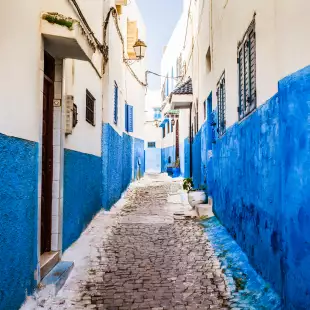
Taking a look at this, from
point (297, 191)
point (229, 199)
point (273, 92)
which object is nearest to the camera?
point (297, 191)

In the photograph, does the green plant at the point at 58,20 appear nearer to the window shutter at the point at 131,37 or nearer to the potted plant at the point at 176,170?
the window shutter at the point at 131,37

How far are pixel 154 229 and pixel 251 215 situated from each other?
322 centimetres

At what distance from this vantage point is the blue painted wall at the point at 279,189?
2996 millimetres

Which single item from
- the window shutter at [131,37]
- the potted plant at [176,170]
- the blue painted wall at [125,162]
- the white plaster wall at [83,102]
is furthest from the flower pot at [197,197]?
the potted plant at [176,170]

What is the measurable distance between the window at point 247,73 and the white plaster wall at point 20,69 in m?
2.66

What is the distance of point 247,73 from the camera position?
5.29m

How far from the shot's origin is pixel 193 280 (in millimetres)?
4773

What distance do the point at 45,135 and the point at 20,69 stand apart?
1693 mm

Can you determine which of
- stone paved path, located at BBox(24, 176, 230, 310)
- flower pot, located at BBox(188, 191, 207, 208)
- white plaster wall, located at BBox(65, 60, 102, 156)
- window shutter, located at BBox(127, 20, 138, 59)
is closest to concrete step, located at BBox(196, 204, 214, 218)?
flower pot, located at BBox(188, 191, 207, 208)

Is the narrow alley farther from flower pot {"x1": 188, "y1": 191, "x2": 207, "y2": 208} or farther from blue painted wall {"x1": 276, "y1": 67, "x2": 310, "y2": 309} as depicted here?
flower pot {"x1": 188, "y1": 191, "x2": 207, "y2": 208}

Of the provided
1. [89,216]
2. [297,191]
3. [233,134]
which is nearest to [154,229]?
[89,216]

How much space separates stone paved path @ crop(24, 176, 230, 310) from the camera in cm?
407

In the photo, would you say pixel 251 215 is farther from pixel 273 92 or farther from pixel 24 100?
pixel 24 100

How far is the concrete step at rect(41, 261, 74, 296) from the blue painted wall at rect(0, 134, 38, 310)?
0.21 m
